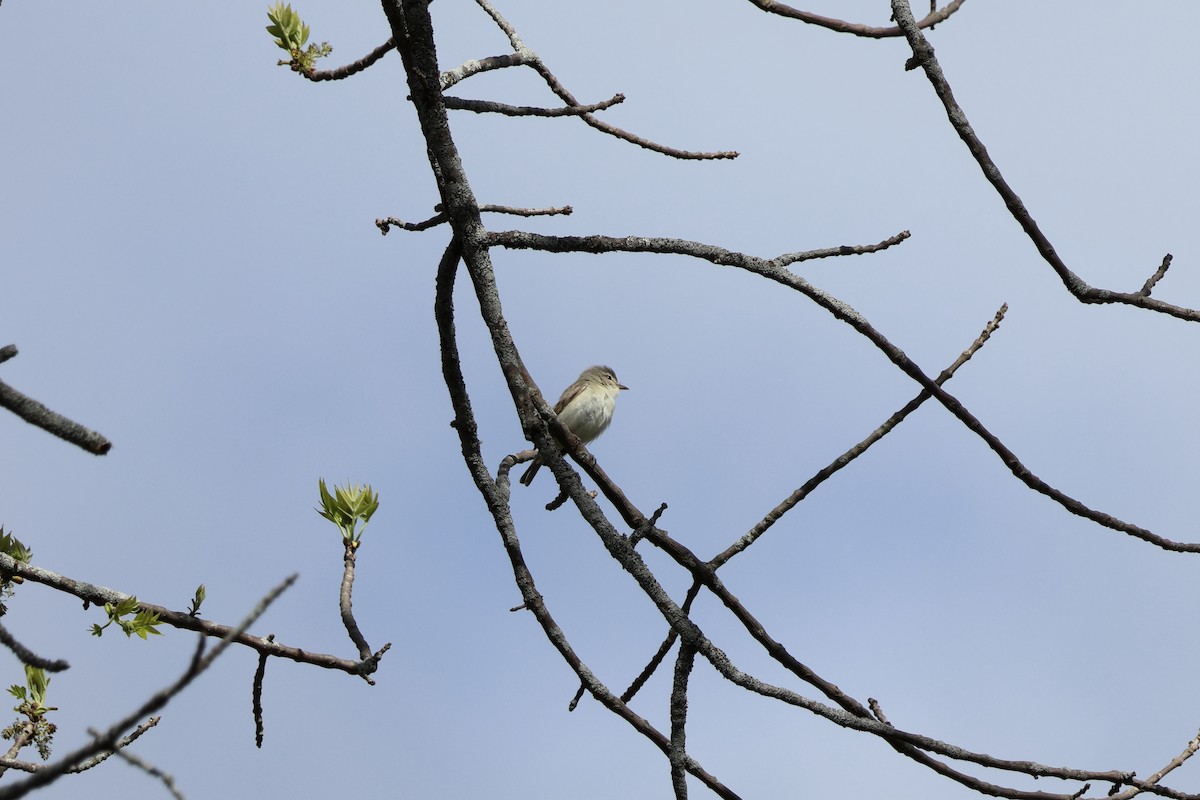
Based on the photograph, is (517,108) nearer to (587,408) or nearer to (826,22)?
(826,22)

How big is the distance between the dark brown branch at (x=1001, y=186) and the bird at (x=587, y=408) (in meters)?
6.99

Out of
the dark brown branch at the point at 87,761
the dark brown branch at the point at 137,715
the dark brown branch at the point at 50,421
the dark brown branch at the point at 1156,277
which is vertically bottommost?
the dark brown branch at the point at 137,715

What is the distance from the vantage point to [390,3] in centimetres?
353

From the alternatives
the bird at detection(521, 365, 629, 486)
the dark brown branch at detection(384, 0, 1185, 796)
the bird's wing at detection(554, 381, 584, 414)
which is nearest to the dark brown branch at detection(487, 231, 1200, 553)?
the dark brown branch at detection(384, 0, 1185, 796)

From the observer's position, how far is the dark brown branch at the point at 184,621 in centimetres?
399

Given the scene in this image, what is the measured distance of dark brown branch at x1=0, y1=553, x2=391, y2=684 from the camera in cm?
399

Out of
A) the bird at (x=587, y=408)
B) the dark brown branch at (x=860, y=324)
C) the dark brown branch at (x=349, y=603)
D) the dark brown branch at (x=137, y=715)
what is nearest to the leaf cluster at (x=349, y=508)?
the dark brown branch at (x=349, y=603)

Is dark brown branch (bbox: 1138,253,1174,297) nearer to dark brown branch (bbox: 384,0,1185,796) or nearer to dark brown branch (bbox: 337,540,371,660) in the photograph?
dark brown branch (bbox: 384,0,1185,796)

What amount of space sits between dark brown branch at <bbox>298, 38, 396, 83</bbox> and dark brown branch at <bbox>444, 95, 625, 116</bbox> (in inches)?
10.4

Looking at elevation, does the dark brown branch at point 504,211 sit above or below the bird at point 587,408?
below

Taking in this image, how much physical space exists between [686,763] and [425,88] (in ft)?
7.24

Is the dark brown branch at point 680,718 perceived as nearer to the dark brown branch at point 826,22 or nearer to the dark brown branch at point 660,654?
the dark brown branch at point 660,654

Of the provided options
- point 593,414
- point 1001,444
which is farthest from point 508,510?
point 593,414

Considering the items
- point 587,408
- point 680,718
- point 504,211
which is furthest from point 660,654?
point 587,408
